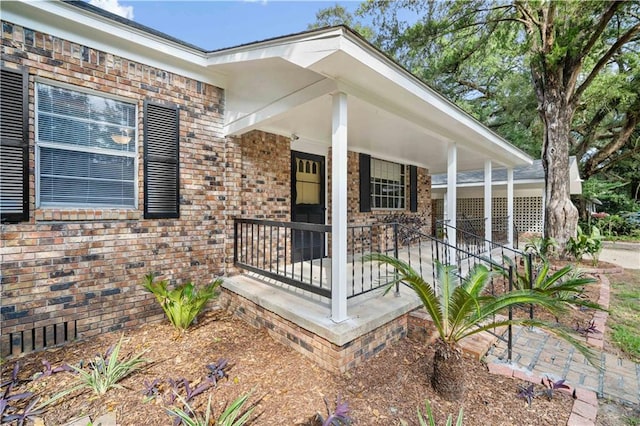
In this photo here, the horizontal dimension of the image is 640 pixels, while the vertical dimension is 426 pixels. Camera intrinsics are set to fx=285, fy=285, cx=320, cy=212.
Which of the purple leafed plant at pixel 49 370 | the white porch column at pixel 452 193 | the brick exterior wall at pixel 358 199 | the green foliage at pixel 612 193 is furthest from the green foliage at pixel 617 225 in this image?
the purple leafed plant at pixel 49 370

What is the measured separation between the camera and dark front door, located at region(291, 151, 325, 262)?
5562 millimetres

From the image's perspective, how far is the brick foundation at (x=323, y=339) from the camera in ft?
8.93

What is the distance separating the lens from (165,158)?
3.86m

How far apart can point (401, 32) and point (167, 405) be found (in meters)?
10.1

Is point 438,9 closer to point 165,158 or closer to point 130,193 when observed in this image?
point 165,158

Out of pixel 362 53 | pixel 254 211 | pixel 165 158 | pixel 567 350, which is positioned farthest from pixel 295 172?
pixel 567 350

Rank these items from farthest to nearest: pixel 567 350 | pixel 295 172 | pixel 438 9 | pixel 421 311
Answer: pixel 438 9 → pixel 295 172 → pixel 421 311 → pixel 567 350

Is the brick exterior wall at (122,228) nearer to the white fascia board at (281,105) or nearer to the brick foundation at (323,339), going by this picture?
the brick foundation at (323,339)

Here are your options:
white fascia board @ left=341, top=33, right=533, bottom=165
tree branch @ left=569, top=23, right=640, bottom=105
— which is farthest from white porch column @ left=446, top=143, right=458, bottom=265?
tree branch @ left=569, top=23, right=640, bottom=105

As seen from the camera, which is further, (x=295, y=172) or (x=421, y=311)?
(x=295, y=172)

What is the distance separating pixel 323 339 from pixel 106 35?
420cm

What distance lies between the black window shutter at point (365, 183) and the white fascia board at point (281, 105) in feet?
11.3

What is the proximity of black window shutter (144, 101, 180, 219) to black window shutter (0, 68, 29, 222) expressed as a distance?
3.58ft

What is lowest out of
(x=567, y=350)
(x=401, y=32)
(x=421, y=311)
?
(x=567, y=350)
